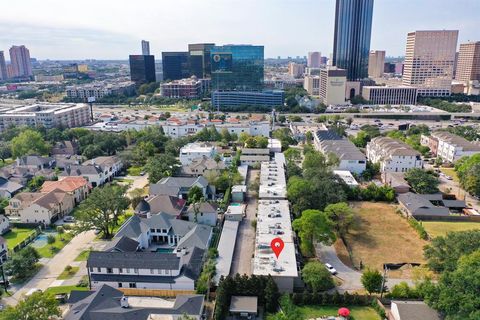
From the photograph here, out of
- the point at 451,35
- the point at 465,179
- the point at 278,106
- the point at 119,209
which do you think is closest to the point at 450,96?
the point at 451,35

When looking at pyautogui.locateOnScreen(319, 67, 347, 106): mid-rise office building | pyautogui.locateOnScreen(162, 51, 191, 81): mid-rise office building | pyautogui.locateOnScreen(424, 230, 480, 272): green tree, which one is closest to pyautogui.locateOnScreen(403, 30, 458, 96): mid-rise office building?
pyautogui.locateOnScreen(319, 67, 347, 106): mid-rise office building

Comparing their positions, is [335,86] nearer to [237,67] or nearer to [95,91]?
[237,67]

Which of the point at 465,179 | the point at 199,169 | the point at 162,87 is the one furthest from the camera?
the point at 162,87

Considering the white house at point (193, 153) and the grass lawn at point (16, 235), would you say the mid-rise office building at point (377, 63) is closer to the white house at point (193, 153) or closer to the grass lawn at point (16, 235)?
the white house at point (193, 153)

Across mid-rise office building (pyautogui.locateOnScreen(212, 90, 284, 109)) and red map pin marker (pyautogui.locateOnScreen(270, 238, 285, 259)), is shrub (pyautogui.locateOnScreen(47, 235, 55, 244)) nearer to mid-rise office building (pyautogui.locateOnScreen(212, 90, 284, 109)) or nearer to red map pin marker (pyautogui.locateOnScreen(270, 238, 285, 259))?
red map pin marker (pyautogui.locateOnScreen(270, 238, 285, 259))

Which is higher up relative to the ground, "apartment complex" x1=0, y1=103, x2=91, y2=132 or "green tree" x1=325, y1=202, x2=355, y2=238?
"apartment complex" x1=0, y1=103, x2=91, y2=132

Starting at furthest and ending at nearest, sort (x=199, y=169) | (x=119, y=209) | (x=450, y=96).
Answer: (x=450, y=96), (x=199, y=169), (x=119, y=209)

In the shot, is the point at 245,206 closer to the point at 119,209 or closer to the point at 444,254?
the point at 119,209
